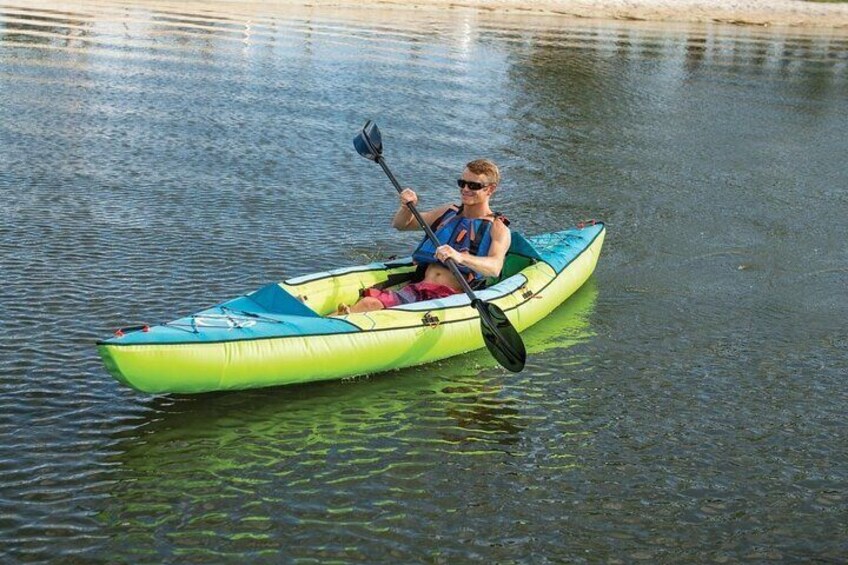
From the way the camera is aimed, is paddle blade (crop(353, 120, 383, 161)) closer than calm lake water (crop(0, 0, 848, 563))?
No

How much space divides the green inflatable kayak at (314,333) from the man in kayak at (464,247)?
0.80ft

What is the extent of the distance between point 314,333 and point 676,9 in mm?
35689

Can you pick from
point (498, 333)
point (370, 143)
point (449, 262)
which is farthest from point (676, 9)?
point (498, 333)

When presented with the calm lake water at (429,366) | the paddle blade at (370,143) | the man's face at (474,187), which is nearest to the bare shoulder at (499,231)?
the man's face at (474,187)

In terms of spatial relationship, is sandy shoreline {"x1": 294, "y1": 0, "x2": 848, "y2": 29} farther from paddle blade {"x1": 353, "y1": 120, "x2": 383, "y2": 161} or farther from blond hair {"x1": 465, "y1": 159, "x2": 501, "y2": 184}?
blond hair {"x1": 465, "y1": 159, "x2": 501, "y2": 184}

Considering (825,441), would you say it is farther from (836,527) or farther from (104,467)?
(104,467)

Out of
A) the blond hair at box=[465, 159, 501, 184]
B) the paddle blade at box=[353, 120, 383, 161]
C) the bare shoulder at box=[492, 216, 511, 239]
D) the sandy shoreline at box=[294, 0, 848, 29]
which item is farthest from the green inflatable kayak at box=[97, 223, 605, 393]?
the sandy shoreline at box=[294, 0, 848, 29]

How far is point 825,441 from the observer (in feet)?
26.0

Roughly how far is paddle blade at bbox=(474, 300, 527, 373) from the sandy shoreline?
96.0 feet

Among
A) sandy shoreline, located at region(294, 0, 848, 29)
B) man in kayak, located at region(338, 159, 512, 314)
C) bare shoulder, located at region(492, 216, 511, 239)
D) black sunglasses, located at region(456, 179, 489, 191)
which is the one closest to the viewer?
man in kayak, located at region(338, 159, 512, 314)

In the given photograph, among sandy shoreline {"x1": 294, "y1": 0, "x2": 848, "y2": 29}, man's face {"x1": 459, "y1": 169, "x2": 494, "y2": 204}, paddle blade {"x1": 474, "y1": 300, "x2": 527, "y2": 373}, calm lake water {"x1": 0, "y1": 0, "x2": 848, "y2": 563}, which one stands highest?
man's face {"x1": 459, "y1": 169, "x2": 494, "y2": 204}

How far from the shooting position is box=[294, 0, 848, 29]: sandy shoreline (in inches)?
1537

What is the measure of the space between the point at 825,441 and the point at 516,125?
11.9 meters

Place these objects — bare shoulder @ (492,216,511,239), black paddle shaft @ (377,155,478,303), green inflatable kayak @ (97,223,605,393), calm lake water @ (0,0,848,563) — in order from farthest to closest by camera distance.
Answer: bare shoulder @ (492,216,511,239), black paddle shaft @ (377,155,478,303), green inflatable kayak @ (97,223,605,393), calm lake water @ (0,0,848,563)
